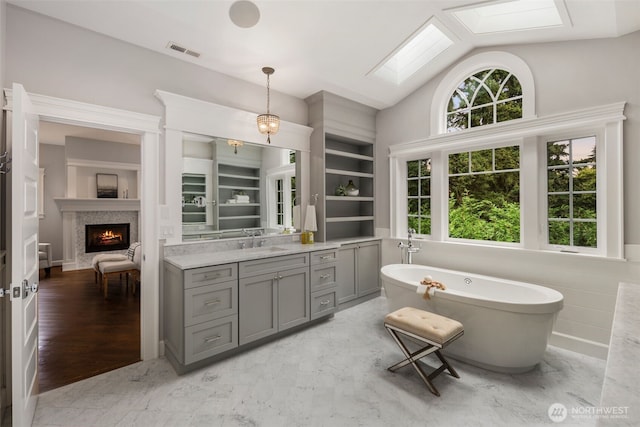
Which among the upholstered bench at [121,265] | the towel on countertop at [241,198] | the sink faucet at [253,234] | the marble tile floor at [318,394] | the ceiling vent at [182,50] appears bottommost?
the marble tile floor at [318,394]

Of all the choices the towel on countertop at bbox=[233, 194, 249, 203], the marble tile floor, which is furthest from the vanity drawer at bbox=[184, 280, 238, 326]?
the towel on countertop at bbox=[233, 194, 249, 203]

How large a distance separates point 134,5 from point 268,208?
2.24 m

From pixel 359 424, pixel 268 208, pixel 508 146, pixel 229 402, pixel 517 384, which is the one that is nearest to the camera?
pixel 359 424

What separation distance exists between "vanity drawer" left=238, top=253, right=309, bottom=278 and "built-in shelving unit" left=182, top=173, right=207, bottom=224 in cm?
77

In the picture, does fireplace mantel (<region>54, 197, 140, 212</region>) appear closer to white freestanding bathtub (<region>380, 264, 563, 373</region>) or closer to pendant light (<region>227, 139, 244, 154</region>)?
pendant light (<region>227, 139, 244, 154</region>)

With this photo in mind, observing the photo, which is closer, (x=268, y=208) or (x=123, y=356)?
(x=123, y=356)

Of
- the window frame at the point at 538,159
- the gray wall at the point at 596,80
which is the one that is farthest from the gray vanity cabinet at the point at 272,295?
the gray wall at the point at 596,80

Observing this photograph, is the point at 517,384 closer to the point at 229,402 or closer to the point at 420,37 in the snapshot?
the point at 229,402

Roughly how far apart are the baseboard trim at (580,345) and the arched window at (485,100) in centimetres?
230

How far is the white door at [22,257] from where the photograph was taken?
154cm

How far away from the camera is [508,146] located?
3268 millimetres

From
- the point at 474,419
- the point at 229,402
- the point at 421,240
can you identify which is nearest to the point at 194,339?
the point at 229,402

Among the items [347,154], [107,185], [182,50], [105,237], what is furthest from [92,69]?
[105,237]

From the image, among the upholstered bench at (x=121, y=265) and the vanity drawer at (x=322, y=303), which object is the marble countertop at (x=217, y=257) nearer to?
the vanity drawer at (x=322, y=303)
